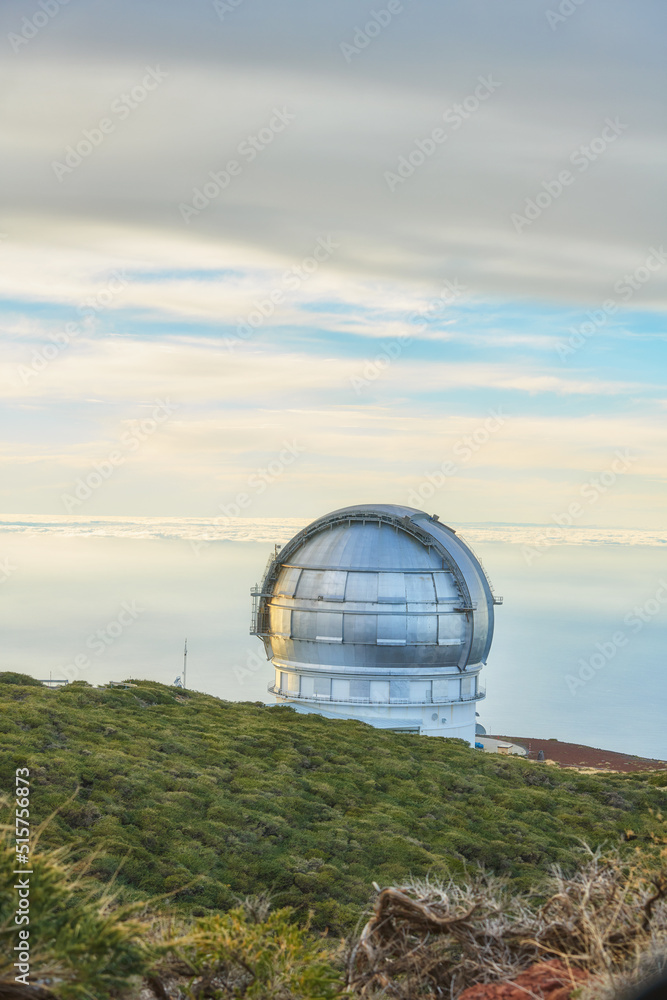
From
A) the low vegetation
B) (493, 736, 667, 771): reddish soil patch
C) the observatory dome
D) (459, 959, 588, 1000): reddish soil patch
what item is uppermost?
the observatory dome

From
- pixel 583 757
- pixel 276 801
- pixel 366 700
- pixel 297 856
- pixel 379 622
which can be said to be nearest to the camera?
pixel 297 856

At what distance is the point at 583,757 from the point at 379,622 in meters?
13.5

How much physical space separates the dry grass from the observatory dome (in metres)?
26.8

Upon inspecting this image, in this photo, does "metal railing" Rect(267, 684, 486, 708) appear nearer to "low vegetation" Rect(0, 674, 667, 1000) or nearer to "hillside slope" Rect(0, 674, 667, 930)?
"low vegetation" Rect(0, 674, 667, 1000)

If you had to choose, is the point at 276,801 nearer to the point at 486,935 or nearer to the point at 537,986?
the point at 486,935

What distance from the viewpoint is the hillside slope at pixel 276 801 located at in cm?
1634

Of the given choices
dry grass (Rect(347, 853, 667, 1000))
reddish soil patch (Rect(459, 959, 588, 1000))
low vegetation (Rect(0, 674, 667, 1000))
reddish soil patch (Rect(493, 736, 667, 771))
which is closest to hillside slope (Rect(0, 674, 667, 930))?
low vegetation (Rect(0, 674, 667, 1000))

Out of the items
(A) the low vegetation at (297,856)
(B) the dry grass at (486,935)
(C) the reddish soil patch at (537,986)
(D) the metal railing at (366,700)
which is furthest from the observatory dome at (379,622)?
(C) the reddish soil patch at (537,986)

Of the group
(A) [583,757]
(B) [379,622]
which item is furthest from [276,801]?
(A) [583,757]

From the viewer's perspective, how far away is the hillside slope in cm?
1634

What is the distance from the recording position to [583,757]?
42906 millimetres

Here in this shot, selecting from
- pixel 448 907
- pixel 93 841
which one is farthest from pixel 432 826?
pixel 448 907

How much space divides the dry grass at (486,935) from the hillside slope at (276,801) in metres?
3.87

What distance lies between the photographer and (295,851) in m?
18.0
